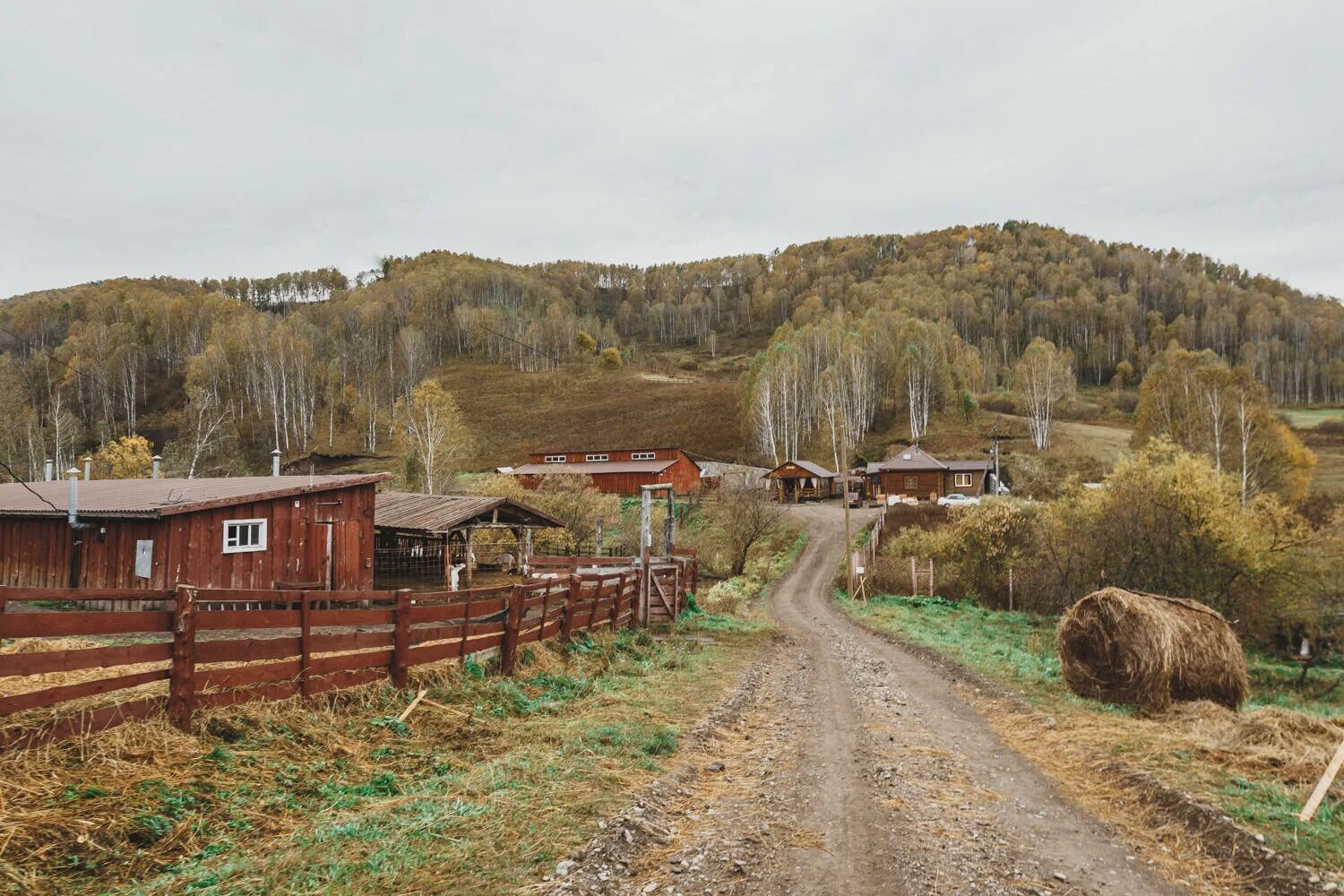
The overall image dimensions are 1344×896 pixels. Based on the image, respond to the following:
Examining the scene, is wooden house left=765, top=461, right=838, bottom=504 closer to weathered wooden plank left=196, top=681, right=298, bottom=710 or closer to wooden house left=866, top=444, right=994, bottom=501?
wooden house left=866, top=444, right=994, bottom=501

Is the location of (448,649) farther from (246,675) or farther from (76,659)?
(76,659)

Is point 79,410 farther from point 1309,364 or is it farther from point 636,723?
point 1309,364

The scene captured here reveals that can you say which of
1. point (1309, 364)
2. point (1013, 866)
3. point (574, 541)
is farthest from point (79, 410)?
point (1309, 364)

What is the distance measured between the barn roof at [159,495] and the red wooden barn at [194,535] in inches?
1.5

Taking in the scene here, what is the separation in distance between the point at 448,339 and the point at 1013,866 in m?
127

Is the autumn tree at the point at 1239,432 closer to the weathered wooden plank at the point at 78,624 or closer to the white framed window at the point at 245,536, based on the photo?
the white framed window at the point at 245,536

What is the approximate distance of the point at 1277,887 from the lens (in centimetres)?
514

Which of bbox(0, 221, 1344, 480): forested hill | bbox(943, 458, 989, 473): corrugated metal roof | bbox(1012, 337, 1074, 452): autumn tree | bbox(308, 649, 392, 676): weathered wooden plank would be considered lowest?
bbox(308, 649, 392, 676): weathered wooden plank

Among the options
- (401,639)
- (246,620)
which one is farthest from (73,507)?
(246,620)

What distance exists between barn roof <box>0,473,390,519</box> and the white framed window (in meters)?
0.74

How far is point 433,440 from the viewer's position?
166ft

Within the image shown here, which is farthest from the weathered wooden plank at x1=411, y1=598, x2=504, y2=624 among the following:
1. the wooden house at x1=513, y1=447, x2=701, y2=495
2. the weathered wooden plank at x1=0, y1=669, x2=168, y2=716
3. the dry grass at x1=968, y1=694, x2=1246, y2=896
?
the wooden house at x1=513, y1=447, x2=701, y2=495

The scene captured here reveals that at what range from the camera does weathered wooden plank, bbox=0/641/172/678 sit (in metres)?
5.05

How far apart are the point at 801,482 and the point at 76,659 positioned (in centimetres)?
6037
